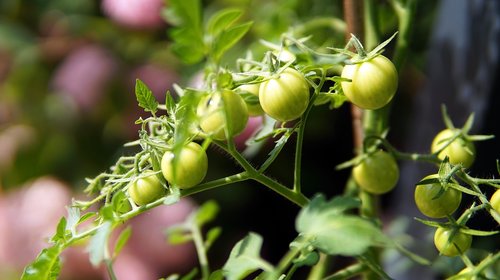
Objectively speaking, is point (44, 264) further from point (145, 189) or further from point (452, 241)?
point (452, 241)

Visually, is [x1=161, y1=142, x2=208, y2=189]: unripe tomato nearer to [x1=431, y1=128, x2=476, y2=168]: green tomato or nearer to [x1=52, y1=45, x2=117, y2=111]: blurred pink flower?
[x1=431, y1=128, x2=476, y2=168]: green tomato

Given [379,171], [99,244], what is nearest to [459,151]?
[379,171]

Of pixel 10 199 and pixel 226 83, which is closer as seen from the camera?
pixel 226 83

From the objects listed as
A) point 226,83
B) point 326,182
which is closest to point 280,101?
point 226,83

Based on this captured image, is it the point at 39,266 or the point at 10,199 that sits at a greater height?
the point at 39,266

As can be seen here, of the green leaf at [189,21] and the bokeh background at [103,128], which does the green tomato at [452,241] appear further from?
the bokeh background at [103,128]

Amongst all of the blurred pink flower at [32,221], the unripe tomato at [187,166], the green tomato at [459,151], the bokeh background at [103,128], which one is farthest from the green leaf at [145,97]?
the blurred pink flower at [32,221]

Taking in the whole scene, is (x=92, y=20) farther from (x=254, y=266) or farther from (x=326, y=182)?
(x=254, y=266)
